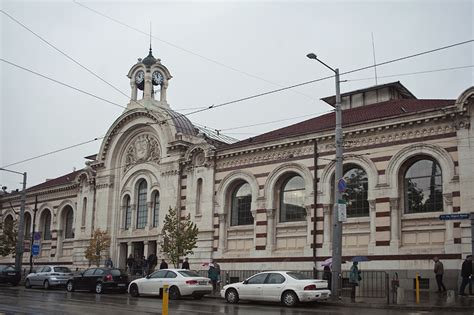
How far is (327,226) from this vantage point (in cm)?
3120

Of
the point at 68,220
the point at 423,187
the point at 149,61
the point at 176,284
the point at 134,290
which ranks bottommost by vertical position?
the point at 134,290

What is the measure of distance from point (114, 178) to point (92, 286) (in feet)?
48.0

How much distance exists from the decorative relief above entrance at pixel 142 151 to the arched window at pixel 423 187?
19398mm

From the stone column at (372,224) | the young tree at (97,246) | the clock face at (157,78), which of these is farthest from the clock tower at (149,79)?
the stone column at (372,224)

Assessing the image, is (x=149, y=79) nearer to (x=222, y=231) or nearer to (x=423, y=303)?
(x=222, y=231)

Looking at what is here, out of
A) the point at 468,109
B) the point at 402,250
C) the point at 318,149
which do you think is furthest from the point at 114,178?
the point at 468,109

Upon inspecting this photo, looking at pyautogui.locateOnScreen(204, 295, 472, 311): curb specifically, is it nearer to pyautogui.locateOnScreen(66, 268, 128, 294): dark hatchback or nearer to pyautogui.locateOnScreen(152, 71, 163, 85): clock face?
pyautogui.locateOnScreen(66, 268, 128, 294): dark hatchback

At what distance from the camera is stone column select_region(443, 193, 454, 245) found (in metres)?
26.5

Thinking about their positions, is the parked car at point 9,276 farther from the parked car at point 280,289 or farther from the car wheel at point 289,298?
the car wheel at point 289,298

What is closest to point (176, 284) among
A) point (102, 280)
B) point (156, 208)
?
point (102, 280)

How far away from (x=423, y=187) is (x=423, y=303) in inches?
334

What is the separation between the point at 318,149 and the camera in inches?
1281

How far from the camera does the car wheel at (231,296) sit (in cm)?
2417

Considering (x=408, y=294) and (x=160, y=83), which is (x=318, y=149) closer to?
(x=408, y=294)
